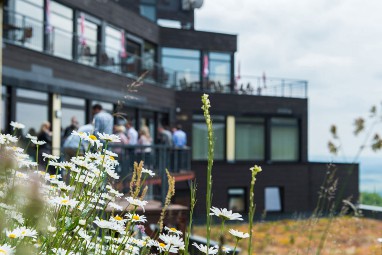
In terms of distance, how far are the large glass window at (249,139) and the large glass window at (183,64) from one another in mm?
3738

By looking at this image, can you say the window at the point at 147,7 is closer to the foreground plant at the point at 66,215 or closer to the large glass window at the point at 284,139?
the large glass window at the point at 284,139

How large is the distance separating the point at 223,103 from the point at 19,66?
15.9 meters

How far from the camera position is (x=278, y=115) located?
34.3 metres

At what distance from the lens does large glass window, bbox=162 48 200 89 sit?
31245 mm

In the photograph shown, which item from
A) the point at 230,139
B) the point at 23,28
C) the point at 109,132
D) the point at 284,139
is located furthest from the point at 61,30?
the point at 284,139

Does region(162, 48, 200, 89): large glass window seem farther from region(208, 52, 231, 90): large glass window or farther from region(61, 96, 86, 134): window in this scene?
region(61, 96, 86, 134): window

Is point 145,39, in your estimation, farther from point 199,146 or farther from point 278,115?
point 278,115

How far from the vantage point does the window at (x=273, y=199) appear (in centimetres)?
3144

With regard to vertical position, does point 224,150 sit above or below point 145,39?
below

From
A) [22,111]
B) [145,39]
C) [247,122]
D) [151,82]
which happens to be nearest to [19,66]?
[22,111]

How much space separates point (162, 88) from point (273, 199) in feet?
28.4

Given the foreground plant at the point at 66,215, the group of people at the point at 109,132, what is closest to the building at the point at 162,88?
the group of people at the point at 109,132

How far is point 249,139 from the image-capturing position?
34.2 meters

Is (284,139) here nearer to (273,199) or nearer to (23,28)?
(273,199)
